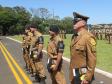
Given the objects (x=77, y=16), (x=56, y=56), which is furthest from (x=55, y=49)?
(x=77, y=16)

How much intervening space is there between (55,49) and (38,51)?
3.46 metres

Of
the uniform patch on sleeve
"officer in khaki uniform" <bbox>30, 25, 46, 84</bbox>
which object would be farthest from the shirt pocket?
"officer in khaki uniform" <bbox>30, 25, 46, 84</bbox>

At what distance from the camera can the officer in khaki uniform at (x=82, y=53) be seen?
22.9ft

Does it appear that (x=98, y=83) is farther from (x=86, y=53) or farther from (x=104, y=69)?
(x=86, y=53)

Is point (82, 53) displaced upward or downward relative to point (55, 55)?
upward

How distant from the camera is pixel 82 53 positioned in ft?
23.5

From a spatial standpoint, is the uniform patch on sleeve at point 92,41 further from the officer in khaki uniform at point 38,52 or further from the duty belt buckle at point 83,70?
the officer in khaki uniform at point 38,52

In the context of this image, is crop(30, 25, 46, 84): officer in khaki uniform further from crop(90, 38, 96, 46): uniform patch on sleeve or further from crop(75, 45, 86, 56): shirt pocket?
crop(90, 38, 96, 46): uniform patch on sleeve

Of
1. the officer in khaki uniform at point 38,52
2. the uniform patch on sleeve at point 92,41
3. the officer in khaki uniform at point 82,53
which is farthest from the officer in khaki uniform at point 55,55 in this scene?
the officer in khaki uniform at point 38,52

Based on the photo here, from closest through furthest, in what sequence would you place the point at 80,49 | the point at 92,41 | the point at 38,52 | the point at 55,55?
the point at 92,41 → the point at 80,49 → the point at 55,55 → the point at 38,52

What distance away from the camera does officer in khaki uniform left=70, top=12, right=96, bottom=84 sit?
6.99m

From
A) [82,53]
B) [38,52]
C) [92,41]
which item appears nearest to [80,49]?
[82,53]

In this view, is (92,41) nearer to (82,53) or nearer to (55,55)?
(82,53)

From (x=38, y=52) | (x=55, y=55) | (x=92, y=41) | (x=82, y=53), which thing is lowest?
(x=38, y=52)
